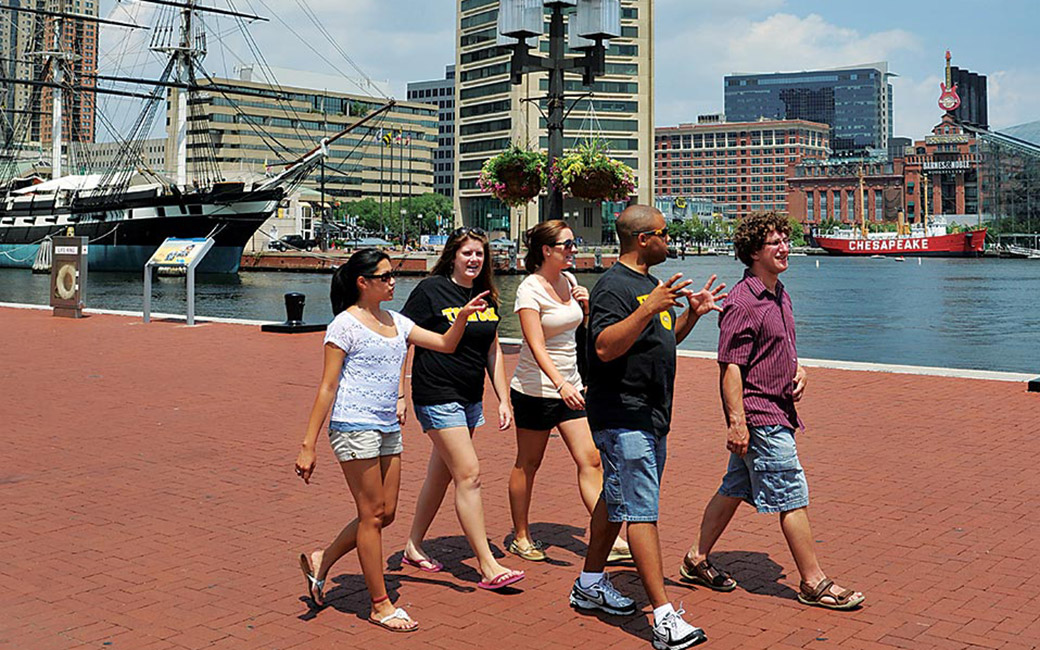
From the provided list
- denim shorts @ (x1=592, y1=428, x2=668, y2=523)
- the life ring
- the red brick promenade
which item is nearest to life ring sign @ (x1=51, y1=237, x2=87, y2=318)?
the life ring

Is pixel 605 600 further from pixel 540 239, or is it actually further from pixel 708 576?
pixel 540 239

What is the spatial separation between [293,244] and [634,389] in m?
107

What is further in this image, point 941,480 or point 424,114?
point 424,114

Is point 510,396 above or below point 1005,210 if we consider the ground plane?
below

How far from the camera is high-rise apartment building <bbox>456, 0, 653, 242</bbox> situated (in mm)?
118250

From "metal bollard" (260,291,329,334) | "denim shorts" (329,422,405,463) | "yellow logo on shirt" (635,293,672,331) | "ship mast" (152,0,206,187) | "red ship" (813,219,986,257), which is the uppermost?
"ship mast" (152,0,206,187)

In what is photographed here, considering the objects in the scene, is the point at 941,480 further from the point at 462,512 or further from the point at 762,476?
the point at 462,512

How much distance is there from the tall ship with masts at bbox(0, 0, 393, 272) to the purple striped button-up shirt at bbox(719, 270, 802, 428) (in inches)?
2609

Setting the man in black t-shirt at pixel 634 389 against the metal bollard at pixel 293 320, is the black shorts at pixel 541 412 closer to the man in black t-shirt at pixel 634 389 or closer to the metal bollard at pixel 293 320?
the man in black t-shirt at pixel 634 389

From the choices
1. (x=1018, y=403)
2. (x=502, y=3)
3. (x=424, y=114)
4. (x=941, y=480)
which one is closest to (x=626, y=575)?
(x=941, y=480)

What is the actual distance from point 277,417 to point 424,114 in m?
176

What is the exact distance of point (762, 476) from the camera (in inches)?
208

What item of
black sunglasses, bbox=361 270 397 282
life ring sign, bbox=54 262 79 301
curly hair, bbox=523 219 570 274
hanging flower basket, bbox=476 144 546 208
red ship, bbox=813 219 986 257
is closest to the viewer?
black sunglasses, bbox=361 270 397 282

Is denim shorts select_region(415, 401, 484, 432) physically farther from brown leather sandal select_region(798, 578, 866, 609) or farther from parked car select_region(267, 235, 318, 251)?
parked car select_region(267, 235, 318, 251)
